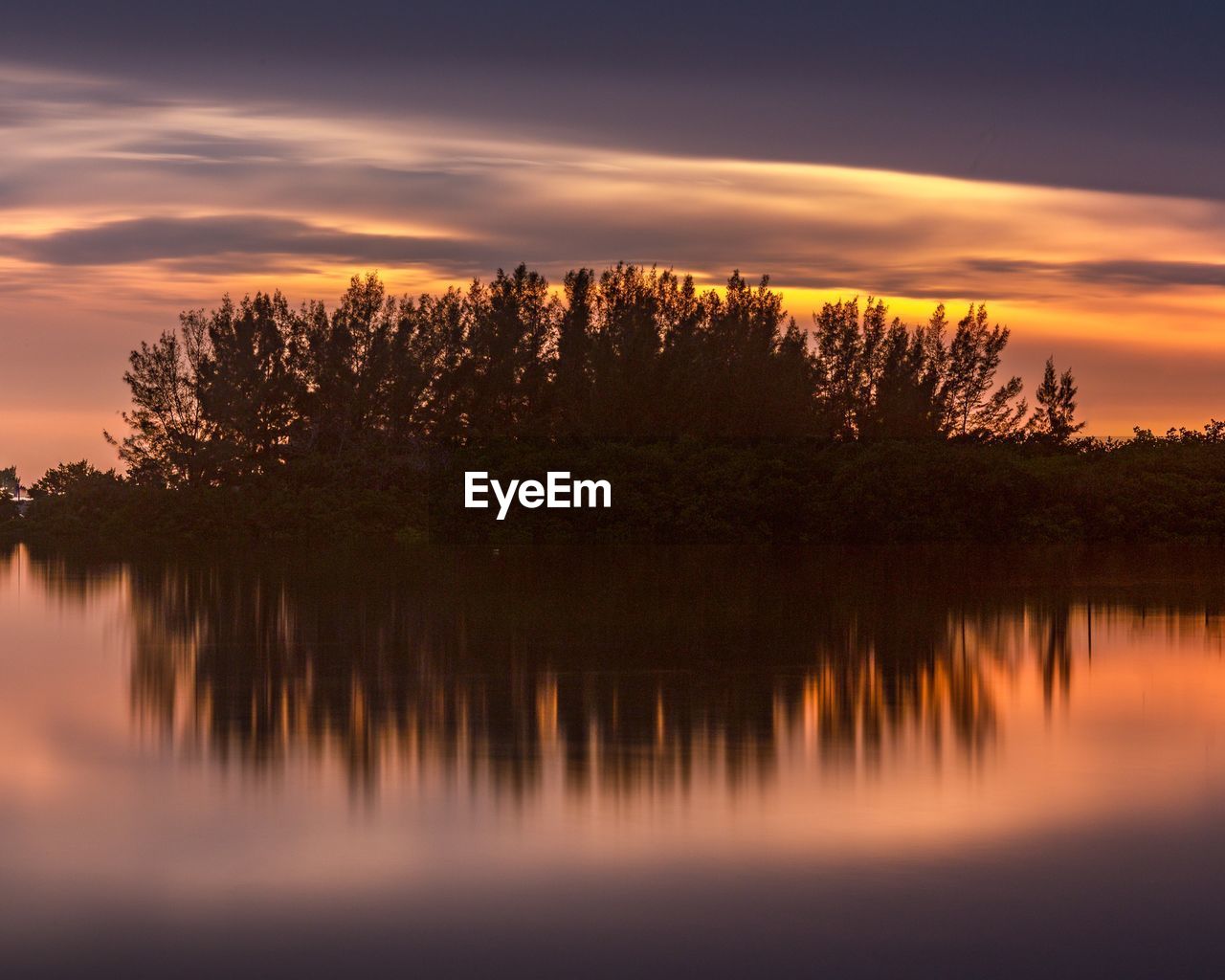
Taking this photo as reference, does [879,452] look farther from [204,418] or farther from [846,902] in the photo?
[846,902]

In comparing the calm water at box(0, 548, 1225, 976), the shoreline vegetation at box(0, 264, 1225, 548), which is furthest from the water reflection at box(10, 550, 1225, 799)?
the shoreline vegetation at box(0, 264, 1225, 548)

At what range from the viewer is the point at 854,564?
3319 centimetres

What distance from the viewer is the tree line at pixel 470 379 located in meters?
50.1

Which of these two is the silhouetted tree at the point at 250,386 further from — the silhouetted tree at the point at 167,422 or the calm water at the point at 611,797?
the calm water at the point at 611,797

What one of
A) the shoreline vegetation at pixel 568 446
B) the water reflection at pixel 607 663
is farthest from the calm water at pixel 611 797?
the shoreline vegetation at pixel 568 446

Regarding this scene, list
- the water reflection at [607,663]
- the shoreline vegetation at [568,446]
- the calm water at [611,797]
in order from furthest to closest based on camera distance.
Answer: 1. the shoreline vegetation at [568,446]
2. the water reflection at [607,663]
3. the calm water at [611,797]

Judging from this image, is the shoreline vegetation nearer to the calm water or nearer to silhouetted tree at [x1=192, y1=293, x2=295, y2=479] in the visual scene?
silhouetted tree at [x1=192, y1=293, x2=295, y2=479]

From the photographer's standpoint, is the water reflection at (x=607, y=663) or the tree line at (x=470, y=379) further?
the tree line at (x=470, y=379)

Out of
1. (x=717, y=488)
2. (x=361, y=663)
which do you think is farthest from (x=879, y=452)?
(x=361, y=663)

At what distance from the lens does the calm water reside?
6.68 m

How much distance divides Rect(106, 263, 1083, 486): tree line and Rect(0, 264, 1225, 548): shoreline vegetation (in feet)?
0.22

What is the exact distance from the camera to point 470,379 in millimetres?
53969

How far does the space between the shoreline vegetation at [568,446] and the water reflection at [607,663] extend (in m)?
15.0

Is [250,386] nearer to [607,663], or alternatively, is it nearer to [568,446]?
[568,446]
